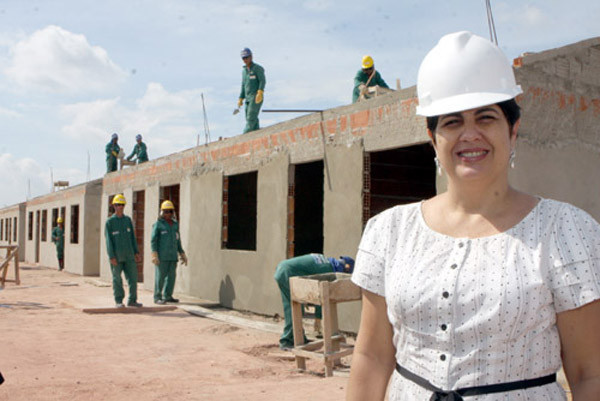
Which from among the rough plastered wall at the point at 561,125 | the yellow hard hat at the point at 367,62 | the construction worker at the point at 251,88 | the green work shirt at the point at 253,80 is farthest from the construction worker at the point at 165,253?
the rough plastered wall at the point at 561,125

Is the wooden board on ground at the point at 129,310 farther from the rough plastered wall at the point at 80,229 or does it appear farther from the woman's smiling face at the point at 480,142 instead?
the rough plastered wall at the point at 80,229

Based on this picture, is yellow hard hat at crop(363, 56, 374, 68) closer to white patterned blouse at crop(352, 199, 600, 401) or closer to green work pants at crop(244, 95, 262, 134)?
green work pants at crop(244, 95, 262, 134)

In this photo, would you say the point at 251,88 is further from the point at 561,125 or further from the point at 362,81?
the point at 561,125

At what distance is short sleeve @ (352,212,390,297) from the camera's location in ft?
5.35

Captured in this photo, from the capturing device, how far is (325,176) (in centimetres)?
851

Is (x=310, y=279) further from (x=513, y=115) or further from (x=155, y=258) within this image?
(x=155, y=258)

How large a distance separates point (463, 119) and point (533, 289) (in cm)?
46

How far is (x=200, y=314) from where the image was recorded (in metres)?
10.2

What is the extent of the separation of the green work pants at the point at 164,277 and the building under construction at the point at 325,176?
1.96 ft

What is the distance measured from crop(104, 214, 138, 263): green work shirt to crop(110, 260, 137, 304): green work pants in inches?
5.1

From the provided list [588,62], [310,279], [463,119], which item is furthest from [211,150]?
[463,119]

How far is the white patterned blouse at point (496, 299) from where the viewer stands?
1379 millimetres

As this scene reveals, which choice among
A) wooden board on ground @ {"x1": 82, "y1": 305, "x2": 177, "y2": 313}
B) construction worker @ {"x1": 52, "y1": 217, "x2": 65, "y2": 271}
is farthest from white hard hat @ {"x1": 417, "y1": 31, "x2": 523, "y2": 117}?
construction worker @ {"x1": 52, "y1": 217, "x2": 65, "y2": 271}

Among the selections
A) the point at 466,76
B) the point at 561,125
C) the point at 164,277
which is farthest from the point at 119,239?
the point at 466,76
